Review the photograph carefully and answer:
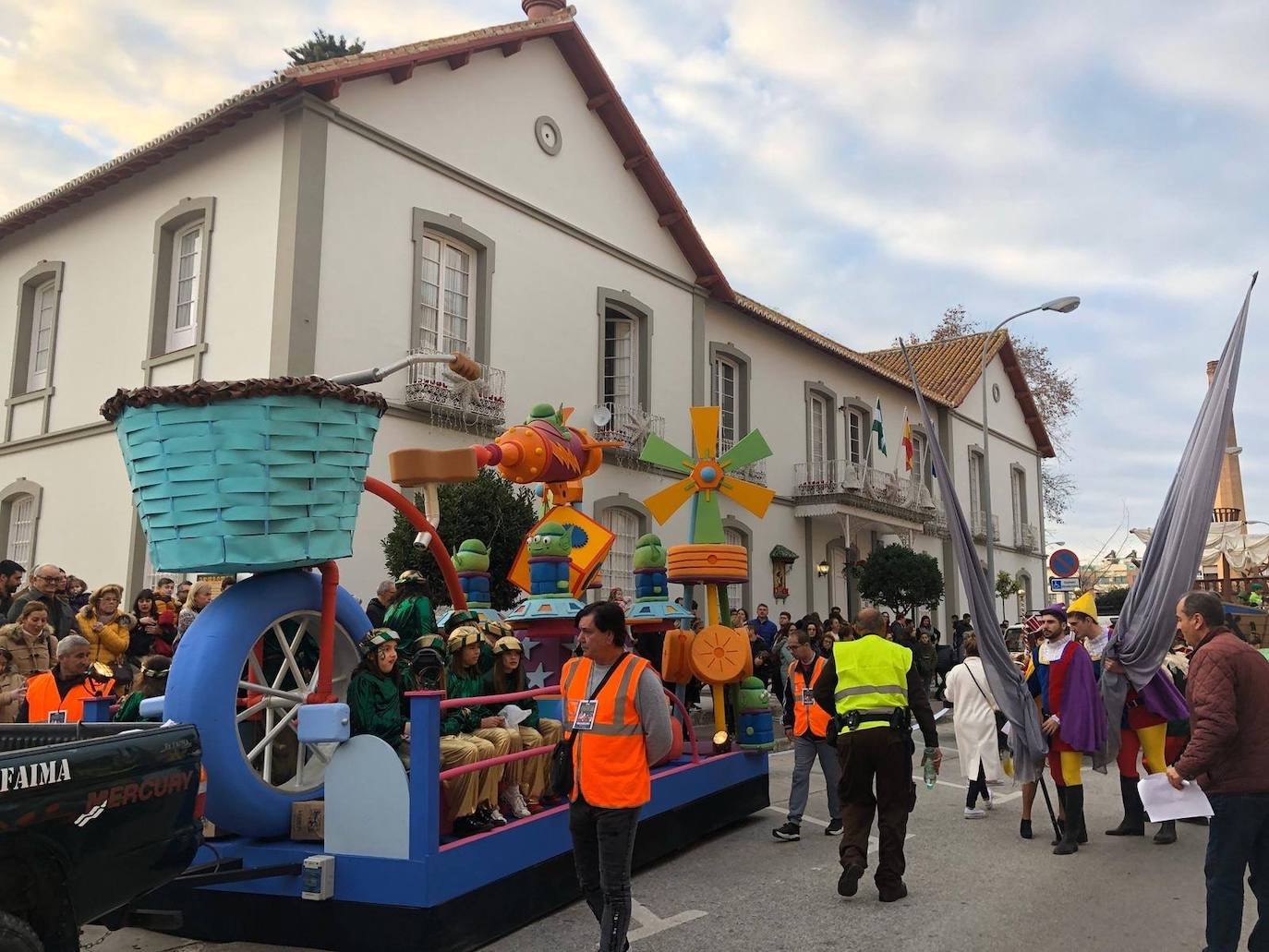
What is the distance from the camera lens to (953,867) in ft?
23.0

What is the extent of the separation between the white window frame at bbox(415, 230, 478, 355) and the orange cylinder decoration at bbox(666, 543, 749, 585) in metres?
6.86

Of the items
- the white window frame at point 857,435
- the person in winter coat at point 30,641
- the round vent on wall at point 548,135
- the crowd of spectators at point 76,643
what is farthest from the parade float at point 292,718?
the white window frame at point 857,435

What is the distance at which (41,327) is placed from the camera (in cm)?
1688

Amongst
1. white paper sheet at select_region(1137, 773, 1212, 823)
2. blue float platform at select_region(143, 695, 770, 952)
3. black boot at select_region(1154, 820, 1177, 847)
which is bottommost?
black boot at select_region(1154, 820, 1177, 847)

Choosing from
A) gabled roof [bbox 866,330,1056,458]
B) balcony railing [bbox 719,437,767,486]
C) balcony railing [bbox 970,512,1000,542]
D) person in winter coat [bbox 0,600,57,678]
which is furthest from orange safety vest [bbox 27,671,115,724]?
balcony railing [bbox 970,512,1000,542]

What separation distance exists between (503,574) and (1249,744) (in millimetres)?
8960

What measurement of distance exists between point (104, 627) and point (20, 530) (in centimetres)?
881

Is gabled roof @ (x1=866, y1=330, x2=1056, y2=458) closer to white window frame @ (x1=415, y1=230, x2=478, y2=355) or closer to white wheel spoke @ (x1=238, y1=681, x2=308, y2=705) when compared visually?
white window frame @ (x1=415, y1=230, x2=478, y2=355)

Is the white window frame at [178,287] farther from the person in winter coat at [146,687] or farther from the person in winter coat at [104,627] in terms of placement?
the person in winter coat at [146,687]

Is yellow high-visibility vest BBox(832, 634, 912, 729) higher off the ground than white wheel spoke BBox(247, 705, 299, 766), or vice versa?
yellow high-visibility vest BBox(832, 634, 912, 729)

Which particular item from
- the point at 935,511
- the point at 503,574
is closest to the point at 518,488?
the point at 503,574

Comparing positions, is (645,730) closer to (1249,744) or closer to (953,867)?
(1249,744)

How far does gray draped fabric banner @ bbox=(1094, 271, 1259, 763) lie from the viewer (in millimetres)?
6652

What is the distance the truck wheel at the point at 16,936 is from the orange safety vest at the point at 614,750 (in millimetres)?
2213
